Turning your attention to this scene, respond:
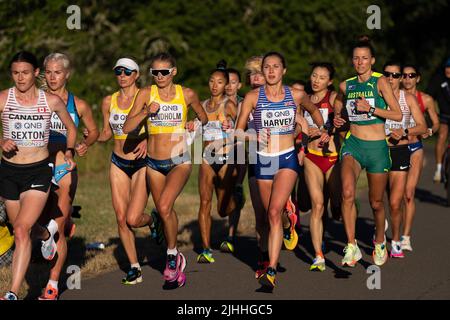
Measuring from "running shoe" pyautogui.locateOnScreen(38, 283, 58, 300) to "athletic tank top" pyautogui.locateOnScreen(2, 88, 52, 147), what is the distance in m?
1.29

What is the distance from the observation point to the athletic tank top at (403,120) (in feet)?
41.3

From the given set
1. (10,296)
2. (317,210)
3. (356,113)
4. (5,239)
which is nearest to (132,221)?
(5,239)

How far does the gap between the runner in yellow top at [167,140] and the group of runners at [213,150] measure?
0.5 inches

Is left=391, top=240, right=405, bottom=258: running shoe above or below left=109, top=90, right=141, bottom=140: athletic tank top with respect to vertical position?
Answer: below

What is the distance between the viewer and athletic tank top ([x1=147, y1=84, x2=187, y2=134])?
34.8 ft

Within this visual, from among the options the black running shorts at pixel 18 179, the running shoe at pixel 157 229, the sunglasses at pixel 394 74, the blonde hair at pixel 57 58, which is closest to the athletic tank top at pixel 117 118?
the blonde hair at pixel 57 58

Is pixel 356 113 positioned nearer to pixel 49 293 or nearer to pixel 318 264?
pixel 318 264

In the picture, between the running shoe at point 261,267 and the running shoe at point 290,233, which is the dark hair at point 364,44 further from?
the running shoe at point 261,267

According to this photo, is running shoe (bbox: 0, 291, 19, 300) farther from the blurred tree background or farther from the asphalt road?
the blurred tree background

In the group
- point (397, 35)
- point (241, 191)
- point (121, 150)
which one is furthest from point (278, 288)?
point (397, 35)

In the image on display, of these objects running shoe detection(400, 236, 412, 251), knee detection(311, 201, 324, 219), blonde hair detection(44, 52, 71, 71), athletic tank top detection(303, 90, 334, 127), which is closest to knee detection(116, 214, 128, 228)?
blonde hair detection(44, 52, 71, 71)

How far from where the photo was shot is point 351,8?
30656mm

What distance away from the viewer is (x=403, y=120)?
12750 millimetres
